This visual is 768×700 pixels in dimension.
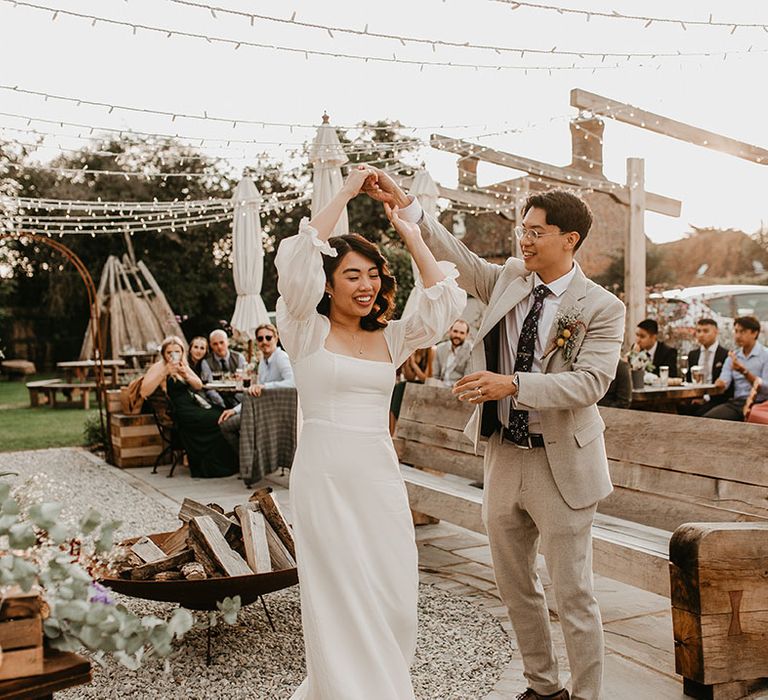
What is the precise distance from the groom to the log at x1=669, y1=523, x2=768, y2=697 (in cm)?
47

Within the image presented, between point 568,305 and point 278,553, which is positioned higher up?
point 568,305

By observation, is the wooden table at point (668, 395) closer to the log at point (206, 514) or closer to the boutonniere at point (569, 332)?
the log at point (206, 514)

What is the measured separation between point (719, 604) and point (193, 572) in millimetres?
2216

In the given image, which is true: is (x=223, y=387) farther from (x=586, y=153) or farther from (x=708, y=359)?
(x=586, y=153)

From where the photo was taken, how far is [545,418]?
2914mm

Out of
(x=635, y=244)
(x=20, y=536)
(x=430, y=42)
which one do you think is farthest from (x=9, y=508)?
(x=635, y=244)

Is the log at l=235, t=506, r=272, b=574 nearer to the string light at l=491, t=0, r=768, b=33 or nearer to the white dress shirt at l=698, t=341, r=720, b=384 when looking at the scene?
the string light at l=491, t=0, r=768, b=33

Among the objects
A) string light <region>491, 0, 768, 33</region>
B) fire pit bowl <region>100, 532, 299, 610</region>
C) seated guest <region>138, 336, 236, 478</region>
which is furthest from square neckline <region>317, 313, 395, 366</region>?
seated guest <region>138, 336, 236, 478</region>

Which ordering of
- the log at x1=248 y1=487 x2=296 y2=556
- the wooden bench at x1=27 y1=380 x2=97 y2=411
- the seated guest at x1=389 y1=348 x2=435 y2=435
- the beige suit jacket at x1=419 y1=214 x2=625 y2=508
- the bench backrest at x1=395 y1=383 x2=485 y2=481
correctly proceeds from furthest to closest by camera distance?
the wooden bench at x1=27 y1=380 x2=97 y2=411
the seated guest at x1=389 y1=348 x2=435 y2=435
the bench backrest at x1=395 y1=383 x2=485 y2=481
the log at x1=248 y1=487 x2=296 y2=556
the beige suit jacket at x1=419 y1=214 x2=625 y2=508

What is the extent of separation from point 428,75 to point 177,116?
6.18ft

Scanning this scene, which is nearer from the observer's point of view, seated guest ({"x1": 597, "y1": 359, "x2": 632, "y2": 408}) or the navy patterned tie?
the navy patterned tie

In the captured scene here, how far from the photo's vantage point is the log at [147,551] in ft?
12.9

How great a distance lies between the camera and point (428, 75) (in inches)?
236

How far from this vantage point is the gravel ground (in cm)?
335
